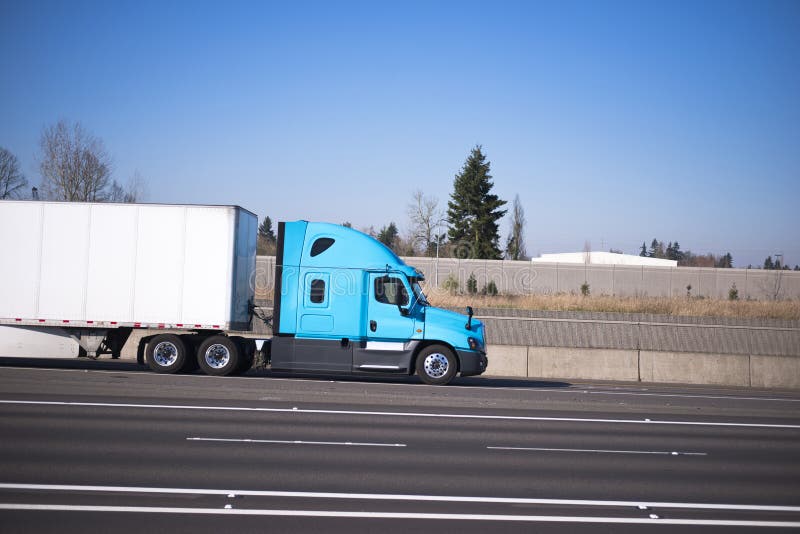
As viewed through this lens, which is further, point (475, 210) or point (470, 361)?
point (475, 210)

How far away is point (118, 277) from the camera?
1805cm

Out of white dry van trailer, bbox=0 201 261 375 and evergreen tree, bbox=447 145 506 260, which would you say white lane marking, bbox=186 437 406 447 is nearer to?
white dry van trailer, bbox=0 201 261 375

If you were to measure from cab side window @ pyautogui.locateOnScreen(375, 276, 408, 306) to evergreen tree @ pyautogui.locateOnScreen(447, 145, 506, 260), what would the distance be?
1999 inches

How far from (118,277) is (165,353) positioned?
7.22 feet

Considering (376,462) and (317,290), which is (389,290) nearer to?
(317,290)

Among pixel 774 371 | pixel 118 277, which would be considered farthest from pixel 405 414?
pixel 774 371

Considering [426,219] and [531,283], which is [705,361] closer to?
[531,283]

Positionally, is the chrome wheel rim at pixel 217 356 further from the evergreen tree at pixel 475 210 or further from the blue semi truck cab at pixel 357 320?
the evergreen tree at pixel 475 210

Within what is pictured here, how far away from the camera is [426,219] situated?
6600cm

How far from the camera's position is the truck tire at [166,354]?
1814cm

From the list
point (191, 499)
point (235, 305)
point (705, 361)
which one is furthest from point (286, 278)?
point (705, 361)

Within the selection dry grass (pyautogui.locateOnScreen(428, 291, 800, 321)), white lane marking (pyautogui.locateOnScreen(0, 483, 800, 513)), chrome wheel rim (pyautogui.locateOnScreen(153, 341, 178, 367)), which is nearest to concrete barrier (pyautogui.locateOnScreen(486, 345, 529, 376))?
dry grass (pyautogui.locateOnScreen(428, 291, 800, 321))

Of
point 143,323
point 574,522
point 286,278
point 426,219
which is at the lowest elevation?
point 574,522

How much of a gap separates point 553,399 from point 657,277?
3360cm
